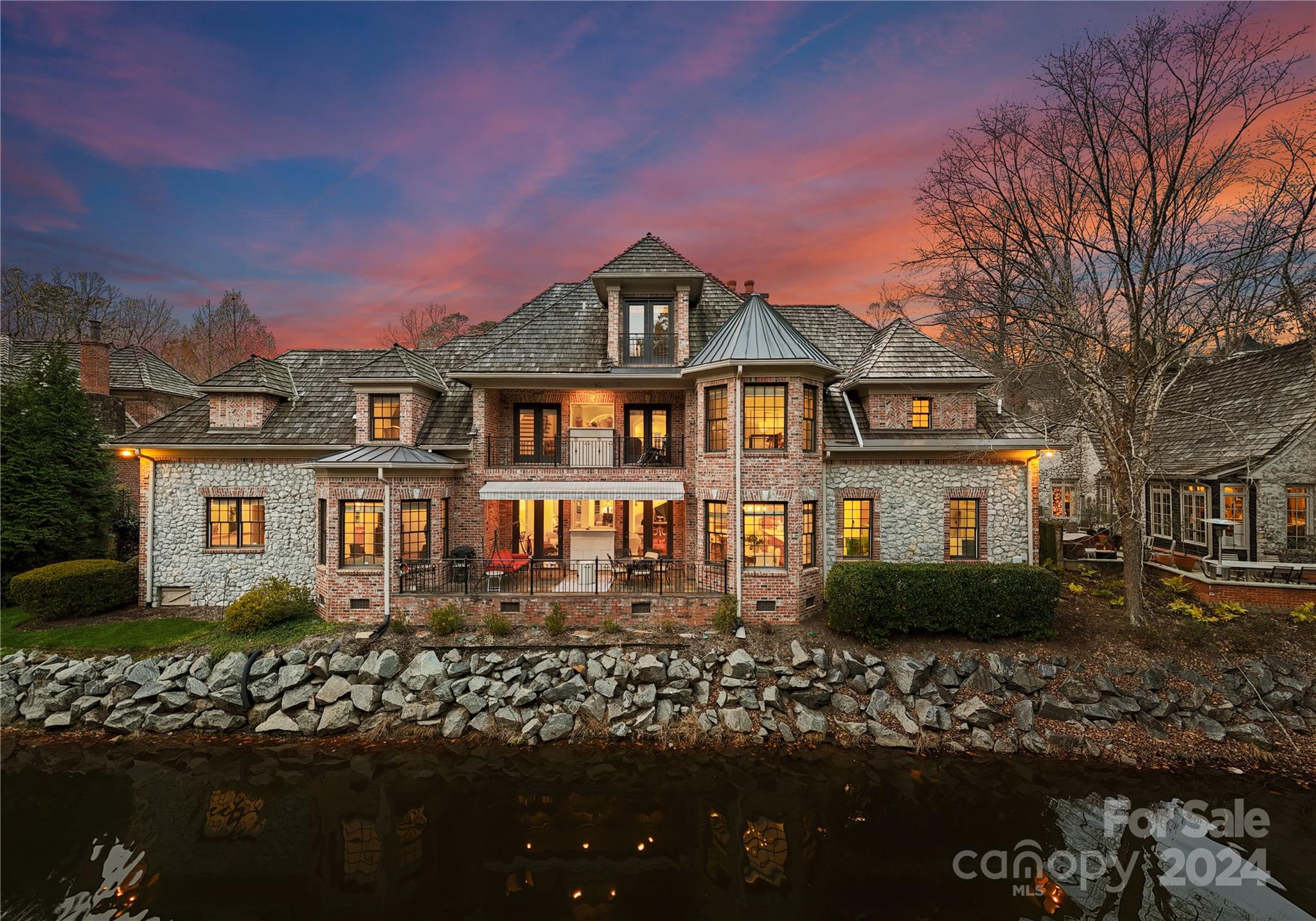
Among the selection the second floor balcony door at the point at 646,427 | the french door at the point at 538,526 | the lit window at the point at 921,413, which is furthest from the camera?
the french door at the point at 538,526

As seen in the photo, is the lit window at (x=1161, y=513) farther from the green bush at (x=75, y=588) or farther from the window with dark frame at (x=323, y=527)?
the green bush at (x=75, y=588)

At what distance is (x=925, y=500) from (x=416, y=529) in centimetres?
1515

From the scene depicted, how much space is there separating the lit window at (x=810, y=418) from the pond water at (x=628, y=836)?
785 centimetres

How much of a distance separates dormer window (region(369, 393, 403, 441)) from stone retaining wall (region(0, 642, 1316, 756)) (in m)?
6.78

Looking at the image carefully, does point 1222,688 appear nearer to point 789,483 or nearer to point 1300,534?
point 1300,534

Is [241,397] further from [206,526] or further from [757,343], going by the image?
[757,343]

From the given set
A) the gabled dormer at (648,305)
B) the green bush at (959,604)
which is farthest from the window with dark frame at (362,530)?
the green bush at (959,604)

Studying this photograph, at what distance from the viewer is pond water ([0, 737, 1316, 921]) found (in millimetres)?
7031

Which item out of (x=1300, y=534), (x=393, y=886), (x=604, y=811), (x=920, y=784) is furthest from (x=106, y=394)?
(x=1300, y=534)

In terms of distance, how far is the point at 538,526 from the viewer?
56.4 ft

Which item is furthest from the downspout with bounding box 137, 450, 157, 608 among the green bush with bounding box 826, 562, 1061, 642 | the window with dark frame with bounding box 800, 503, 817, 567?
the green bush with bounding box 826, 562, 1061, 642

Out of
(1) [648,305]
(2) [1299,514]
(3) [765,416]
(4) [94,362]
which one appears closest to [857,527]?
(3) [765,416]

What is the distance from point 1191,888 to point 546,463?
620 inches

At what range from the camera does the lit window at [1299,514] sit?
15.2m
